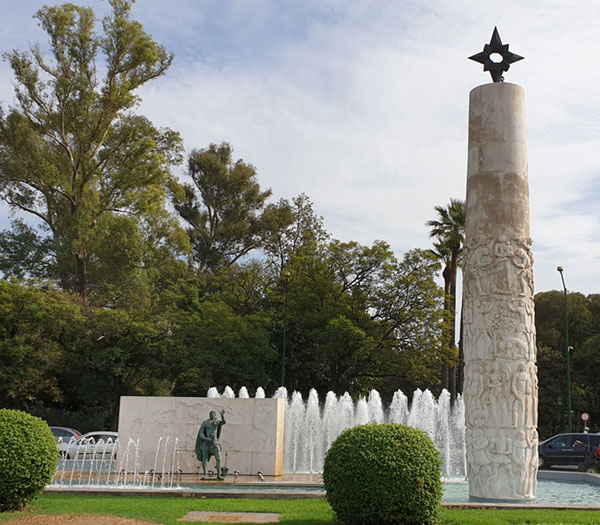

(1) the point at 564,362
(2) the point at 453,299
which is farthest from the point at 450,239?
(1) the point at 564,362

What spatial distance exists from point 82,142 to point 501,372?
32460 mm

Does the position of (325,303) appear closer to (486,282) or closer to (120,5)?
(120,5)

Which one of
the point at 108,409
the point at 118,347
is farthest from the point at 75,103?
the point at 108,409

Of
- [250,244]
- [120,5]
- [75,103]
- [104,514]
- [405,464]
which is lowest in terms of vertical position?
[104,514]

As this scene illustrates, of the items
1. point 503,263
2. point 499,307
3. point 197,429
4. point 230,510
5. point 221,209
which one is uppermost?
point 221,209

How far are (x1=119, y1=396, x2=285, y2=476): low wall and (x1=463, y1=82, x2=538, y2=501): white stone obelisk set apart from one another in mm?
6957

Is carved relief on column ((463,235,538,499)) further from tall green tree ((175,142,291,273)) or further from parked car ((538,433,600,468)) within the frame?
tall green tree ((175,142,291,273))

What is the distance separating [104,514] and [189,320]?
28.3 meters

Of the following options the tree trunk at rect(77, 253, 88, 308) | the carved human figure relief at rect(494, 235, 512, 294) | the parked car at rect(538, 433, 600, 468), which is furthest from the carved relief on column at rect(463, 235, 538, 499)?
the tree trunk at rect(77, 253, 88, 308)

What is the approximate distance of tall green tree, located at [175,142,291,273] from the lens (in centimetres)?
5238

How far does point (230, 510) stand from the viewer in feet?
38.1

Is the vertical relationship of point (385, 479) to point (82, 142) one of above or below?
below

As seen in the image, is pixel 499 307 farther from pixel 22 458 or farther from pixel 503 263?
pixel 22 458

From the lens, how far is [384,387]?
49.5 m
